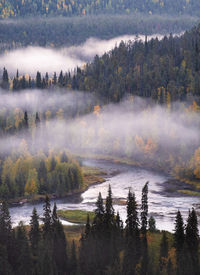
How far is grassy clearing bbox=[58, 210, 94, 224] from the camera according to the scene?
110 metres

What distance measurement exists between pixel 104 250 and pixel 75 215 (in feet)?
116

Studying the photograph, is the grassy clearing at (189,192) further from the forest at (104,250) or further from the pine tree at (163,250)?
the pine tree at (163,250)

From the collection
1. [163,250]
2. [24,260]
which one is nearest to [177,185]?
[163,250]

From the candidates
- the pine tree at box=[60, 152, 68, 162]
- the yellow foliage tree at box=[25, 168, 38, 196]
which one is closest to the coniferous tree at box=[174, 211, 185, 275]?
the yellow foliage tree at box=[25, 168, 38, 196]

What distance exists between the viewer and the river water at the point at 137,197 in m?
111

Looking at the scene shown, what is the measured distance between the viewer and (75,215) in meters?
114

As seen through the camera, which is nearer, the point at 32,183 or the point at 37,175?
the point at 32,183

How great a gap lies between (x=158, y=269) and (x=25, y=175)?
3002 inches

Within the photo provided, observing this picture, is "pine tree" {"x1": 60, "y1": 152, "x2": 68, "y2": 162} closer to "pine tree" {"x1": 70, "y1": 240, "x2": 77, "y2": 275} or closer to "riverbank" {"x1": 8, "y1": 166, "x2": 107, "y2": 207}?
"riverbank" {"x1": 8, "y1": 166, "x2": 107, "y2": 207}

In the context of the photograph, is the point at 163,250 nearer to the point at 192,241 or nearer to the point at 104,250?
the point at 192,241

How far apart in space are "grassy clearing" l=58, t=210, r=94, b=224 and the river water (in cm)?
307

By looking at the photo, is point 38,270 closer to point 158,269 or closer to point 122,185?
point 158,269

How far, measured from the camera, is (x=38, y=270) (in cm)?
7506

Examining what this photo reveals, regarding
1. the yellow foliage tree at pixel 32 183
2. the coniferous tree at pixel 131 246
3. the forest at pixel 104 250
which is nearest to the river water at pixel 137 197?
the yellow foliage tree at pixel 32 183
